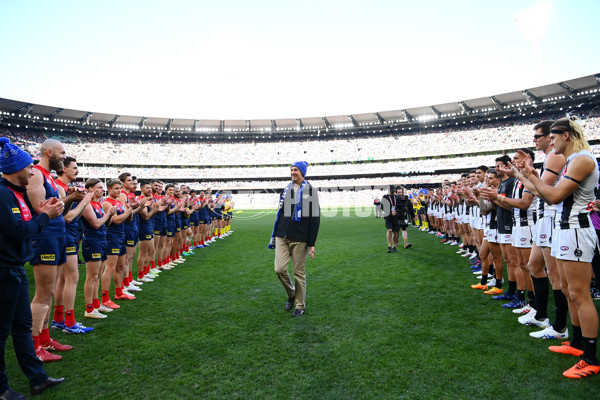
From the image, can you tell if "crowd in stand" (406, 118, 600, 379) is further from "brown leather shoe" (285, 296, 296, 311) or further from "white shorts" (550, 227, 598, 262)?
"brown leather shoe" (285, 296, 296, 311)

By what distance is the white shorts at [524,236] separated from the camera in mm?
→ 4910

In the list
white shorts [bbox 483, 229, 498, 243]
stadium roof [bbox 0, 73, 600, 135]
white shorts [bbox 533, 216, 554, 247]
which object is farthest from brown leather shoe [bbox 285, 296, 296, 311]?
stadium roof [bbox 0, 73, 600, 135]

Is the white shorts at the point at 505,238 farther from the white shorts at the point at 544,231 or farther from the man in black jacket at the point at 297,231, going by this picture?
the man in black jacket at the point at 297,231

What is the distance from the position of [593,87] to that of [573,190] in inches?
1889

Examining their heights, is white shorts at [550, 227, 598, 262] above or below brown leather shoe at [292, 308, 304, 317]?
above

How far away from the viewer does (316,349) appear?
3785 millimetres

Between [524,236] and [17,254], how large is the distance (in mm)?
6376

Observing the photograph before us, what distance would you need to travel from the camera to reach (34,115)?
4106 cm

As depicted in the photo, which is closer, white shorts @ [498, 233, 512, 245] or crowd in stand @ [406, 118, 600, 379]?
crowd in stand @ [406, 118, 600, 379]

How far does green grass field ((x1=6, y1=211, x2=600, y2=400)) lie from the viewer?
2955 millimetres

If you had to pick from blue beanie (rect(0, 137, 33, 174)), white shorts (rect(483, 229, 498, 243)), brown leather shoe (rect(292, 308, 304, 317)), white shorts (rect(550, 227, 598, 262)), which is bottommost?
brown leather shoe (rect(292, 308, 304, 317))

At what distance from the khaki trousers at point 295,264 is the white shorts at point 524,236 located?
3.36 m

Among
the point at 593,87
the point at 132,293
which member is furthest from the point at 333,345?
the point at 593,87

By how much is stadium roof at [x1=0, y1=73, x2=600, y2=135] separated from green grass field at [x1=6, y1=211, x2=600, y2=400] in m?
45.3
